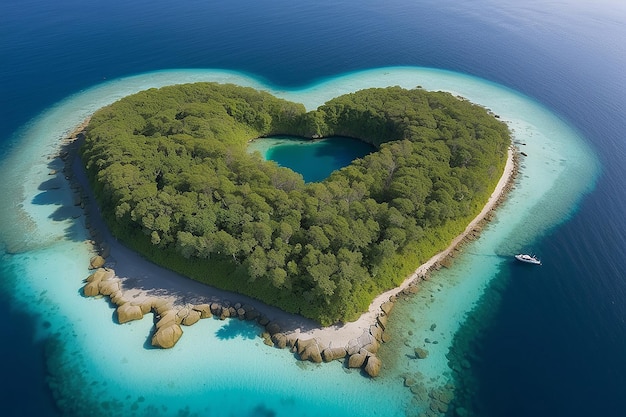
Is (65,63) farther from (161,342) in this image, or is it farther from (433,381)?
(433,381)

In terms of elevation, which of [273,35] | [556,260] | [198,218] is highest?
[273,35]

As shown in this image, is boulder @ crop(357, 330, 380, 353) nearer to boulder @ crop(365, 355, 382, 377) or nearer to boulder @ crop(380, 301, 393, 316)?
boulder @ crop(365, 355, 382, 377)

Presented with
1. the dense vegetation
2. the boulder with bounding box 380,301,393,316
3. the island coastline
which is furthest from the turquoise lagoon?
the dense vegetation

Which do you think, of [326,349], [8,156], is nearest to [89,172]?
[8,156]

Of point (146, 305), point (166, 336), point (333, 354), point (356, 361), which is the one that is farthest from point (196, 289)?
point (356, 361)

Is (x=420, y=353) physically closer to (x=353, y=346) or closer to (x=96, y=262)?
(x=353, y=346)
